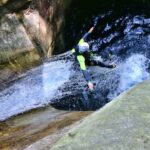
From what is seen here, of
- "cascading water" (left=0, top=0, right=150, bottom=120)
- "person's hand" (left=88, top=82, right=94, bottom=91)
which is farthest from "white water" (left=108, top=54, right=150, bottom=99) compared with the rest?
"person's hand" (left=88, top=82, right=94, bottom=91)

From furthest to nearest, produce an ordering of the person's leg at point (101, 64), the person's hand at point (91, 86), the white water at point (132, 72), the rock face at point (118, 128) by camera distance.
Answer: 1. the person's leg at point (101, 64)
2. the white water at point (132, 72)
3. the person's hand at point (91, 86)
4. the rock face at point (118, 128)

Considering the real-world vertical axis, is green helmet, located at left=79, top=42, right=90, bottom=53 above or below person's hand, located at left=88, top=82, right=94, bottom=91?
above

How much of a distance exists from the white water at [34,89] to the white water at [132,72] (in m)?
1.81

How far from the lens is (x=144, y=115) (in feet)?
10.0

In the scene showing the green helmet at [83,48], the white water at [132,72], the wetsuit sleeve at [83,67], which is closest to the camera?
the wetsuit sleeve at [83,67]

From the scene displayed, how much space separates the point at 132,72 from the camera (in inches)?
481

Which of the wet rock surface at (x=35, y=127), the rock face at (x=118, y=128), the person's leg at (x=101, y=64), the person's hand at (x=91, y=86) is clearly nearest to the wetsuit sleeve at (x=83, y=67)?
the person's hand at (x=91, y=86)

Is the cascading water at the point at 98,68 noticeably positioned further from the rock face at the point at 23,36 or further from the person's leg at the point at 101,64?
the rock face at the point at 23,36

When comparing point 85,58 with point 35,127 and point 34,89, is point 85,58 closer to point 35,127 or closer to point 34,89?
point 34,89

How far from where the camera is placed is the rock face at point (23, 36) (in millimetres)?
12984

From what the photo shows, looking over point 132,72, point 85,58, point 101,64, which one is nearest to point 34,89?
point 85,58

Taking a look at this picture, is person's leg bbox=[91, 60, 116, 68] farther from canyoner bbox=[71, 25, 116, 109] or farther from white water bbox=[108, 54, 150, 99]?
white water bbox=[108, 54, 150, 99]

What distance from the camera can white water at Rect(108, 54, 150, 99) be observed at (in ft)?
37.8

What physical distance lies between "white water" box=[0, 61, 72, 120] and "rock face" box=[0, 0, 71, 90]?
0.51m
